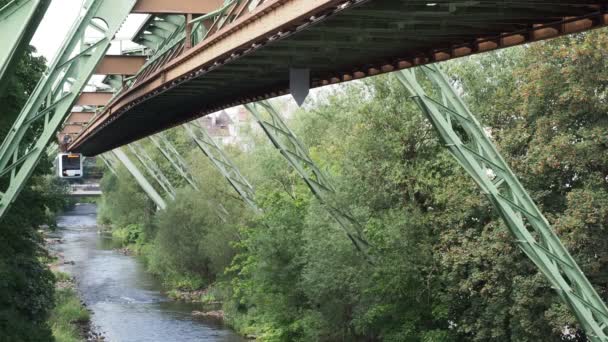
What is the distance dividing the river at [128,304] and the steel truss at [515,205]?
1453 cm

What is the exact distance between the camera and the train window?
21688 millimetres

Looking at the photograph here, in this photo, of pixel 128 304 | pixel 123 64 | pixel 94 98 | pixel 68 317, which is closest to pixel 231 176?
pixel 94 98

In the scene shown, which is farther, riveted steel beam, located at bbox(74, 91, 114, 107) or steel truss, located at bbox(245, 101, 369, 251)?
riveted steel beam, located at bbox(74, 91, 114, 107)

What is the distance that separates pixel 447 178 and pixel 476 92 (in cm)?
226

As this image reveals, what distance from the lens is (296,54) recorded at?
34.6ft

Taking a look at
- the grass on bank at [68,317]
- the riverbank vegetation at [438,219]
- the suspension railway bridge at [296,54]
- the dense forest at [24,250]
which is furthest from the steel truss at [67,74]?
the grass on bank at [68,317]

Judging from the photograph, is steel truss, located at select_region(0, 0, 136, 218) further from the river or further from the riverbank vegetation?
the river

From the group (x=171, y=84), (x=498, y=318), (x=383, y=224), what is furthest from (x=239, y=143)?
(x=171, y=84)

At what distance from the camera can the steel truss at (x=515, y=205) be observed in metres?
14.7

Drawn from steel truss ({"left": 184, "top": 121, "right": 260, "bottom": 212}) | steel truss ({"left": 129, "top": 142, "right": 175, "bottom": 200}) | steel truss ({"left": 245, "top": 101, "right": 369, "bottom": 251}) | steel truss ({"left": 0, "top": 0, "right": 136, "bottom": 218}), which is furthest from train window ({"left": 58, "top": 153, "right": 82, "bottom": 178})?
steel truss ({"left": 129, "top": 142, "right": 175, "bottom": 200})

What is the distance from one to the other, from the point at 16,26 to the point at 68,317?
77.2ft

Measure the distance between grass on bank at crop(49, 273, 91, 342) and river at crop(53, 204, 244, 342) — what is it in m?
0.53

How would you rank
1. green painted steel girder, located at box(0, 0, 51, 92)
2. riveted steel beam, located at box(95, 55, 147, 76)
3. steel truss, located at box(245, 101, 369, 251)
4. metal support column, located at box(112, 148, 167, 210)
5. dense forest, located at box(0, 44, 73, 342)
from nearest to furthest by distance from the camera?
1. green painted steel girder, located at box(0, 0, 51, 92)
2. dense forest, located at box(0, 44, 73, 342)
3. riveted steel beam, located at box(95, 55, 147, 76)
4. steel truss, located at box(245, 101, 369, 251)
5. metal support column, located at box(112, 148, 167, 210)

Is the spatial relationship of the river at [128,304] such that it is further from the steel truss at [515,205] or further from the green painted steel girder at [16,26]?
the green painted steel girder at [16,26]
